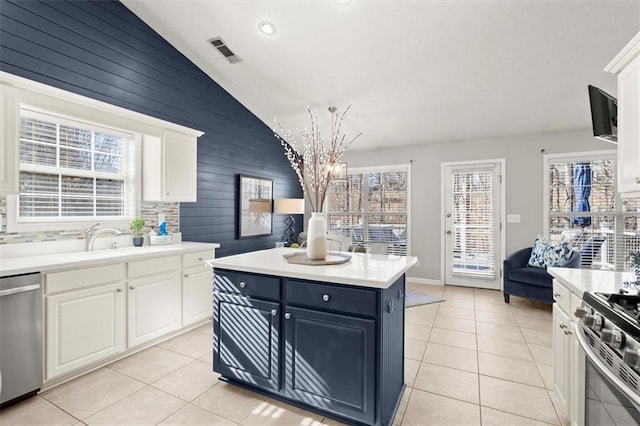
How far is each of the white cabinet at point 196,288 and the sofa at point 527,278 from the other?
3.83 metres

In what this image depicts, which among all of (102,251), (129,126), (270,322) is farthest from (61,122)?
(270,322)

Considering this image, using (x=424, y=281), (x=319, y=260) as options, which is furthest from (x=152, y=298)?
(x=424, y=281)

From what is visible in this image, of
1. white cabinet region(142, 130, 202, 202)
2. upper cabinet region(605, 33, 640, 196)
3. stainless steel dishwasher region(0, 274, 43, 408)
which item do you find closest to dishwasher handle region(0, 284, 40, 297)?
stainless steel dishwasher region(0, 274, 43, 408)

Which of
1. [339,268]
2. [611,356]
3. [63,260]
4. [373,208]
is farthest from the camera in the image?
[373,208]

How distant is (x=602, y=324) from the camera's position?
1239mm

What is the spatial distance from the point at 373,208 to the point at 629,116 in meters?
4.35

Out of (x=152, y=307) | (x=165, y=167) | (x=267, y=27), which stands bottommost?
(x=152, y=307)

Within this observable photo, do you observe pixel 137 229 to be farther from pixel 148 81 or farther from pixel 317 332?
pixel 317 332

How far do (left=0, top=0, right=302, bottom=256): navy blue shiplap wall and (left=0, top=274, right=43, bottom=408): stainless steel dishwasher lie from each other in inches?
68.6

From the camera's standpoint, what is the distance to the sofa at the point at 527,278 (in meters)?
3.78

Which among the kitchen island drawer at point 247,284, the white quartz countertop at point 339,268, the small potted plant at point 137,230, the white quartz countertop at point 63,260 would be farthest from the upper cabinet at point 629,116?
the small potted plant at point 137,230

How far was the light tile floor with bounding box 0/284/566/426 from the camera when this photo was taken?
1.89 m

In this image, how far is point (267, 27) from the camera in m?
3.22

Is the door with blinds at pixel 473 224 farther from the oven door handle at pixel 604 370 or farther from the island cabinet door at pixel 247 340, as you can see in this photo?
the island cabinet door at pixel 247 340
